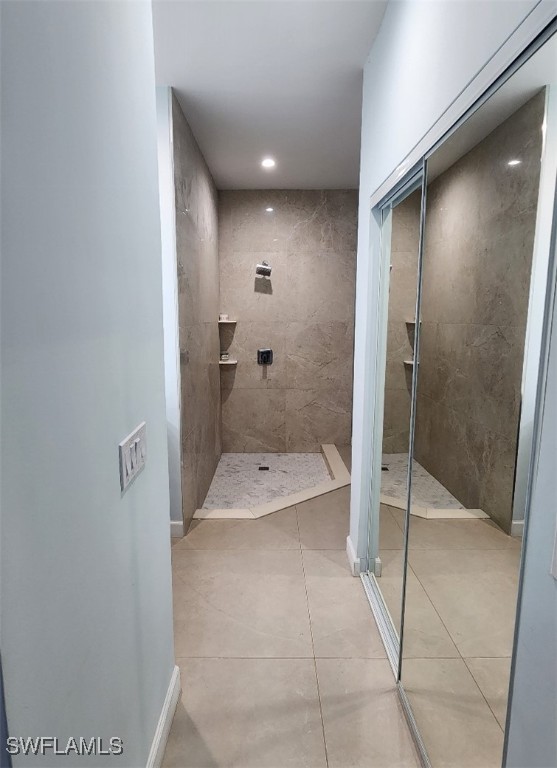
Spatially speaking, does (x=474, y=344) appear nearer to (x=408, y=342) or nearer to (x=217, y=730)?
(x=408, y=342)

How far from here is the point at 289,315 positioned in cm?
468

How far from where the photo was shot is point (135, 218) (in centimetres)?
112

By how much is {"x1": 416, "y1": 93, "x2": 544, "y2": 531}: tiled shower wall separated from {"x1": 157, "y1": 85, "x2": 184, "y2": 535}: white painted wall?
5.09 ft

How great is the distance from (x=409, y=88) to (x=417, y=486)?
4.83ft

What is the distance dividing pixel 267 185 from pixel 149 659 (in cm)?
424

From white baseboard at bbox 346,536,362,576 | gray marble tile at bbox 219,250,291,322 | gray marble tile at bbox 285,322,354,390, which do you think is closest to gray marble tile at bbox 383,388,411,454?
white baseboard at bbox 346,536,362,576

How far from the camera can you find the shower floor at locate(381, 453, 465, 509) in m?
1.43

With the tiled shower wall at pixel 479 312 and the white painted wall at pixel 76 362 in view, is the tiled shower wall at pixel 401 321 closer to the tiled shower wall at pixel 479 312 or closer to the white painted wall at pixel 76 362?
the tiled shower wall at pixel 479 312

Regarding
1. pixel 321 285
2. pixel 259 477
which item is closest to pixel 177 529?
pixel 259 477

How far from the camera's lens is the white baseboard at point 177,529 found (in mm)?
2854

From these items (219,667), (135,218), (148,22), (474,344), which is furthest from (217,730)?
(148,22)

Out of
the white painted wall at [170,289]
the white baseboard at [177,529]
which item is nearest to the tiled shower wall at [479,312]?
the white painted wall at [170,289]

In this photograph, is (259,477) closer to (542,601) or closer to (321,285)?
(321,285)

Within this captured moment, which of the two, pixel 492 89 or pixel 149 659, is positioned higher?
pixel 492 89
